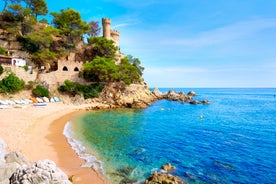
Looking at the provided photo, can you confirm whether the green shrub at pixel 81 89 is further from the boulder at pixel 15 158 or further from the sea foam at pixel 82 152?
the boulder at pixel 15 158

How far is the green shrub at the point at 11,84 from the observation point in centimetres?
2755

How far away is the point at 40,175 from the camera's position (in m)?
5.00

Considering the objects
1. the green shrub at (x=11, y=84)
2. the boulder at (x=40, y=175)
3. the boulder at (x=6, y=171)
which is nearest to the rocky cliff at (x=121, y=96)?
the green shrub at (x=11, y=84)

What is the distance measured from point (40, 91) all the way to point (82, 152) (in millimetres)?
23527

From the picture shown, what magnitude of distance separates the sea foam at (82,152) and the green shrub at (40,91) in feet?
58.9

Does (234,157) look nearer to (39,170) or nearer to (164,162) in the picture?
(164,162)

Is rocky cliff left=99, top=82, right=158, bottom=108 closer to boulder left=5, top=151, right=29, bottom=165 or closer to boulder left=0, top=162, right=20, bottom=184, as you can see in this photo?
boulder left=5, top=151, right=29, bottom=165

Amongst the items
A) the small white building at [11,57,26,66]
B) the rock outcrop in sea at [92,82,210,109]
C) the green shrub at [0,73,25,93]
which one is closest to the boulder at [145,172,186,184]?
the rock outcrop in sea at [92,82,210,109]

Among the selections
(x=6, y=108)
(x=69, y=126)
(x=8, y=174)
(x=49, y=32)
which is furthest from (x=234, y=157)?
(x=49, y=32)

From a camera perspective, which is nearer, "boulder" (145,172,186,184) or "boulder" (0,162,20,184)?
"boulder" (0,162,20,184)

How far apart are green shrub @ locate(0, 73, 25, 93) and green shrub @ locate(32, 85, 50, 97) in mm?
2185

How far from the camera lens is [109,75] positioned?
3572 cm

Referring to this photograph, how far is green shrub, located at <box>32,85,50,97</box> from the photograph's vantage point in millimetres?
30156

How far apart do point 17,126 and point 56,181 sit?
1240cm
